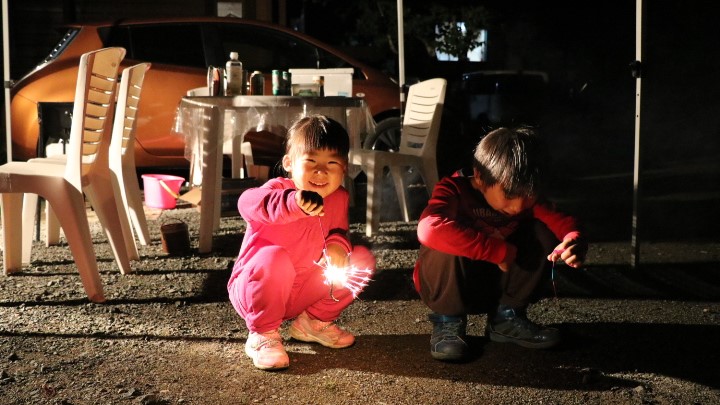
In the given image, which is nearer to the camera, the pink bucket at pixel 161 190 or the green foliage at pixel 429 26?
the pink bucket at pixel 161 190

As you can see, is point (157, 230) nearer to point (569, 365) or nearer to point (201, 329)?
point (201, 329)

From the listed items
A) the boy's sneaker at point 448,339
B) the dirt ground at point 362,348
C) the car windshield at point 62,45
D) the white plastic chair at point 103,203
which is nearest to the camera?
the dirt ground at point 362,348

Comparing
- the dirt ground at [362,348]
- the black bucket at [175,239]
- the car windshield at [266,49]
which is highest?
the car windshield at [266,49]

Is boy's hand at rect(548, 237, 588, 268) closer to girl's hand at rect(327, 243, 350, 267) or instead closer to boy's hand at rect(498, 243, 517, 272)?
boy's hand at rect(498, 243, 517, 272)

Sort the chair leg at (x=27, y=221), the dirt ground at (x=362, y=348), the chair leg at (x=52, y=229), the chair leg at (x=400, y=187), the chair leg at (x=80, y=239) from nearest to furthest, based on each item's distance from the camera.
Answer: the dirt ground at (x=362, y=348), the chair leg at (x=80, y=239), the chair leg at (x=27, y=221), the chair leg at (x=52, y=229), the chair leg at (x=400, y=187)

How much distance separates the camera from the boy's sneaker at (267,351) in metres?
3.02

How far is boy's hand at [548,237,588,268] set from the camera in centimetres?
292

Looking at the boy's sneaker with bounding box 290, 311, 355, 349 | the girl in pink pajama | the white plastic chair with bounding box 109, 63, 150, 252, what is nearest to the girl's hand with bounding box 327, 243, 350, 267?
the girl in pink pajama

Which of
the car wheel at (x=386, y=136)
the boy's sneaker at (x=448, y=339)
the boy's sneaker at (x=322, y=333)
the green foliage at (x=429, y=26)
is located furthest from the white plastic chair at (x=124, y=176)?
the green foliage at (x=429, y=26)

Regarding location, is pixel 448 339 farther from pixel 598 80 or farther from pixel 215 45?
pixel 598 80

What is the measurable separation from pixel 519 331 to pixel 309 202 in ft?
3.96

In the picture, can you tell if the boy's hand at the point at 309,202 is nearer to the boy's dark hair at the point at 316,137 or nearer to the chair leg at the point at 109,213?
the boy's dark hair at the point at 316,137

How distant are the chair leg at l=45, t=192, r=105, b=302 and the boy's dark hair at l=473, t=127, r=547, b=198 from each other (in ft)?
6.95

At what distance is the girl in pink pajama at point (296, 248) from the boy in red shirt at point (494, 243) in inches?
12.3
